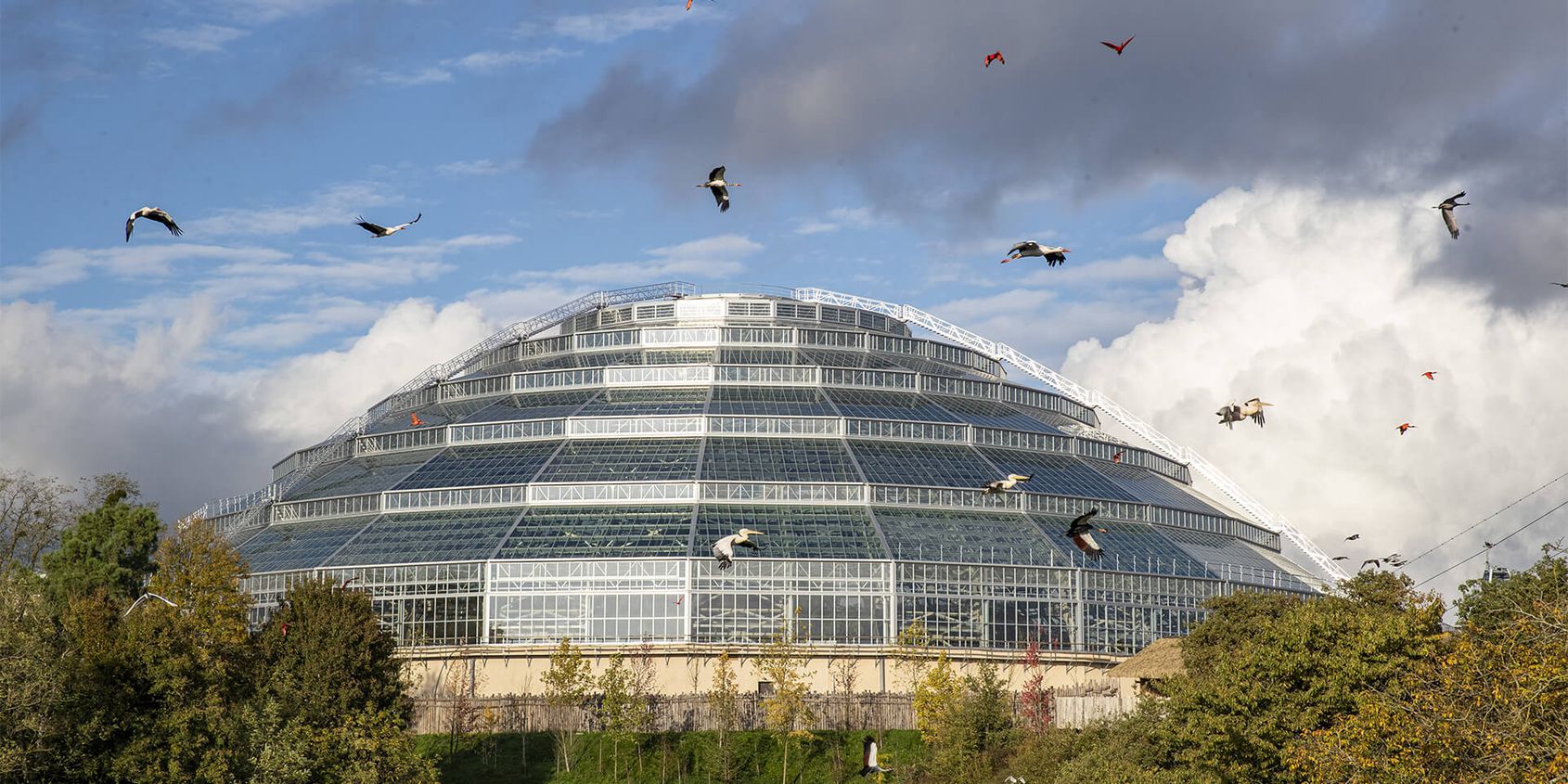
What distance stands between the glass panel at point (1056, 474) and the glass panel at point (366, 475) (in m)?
39.6

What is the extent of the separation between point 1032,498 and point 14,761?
6999cm

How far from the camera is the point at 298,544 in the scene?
117m

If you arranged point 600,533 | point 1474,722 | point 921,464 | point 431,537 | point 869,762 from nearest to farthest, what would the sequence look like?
point 1474,722
point 869,762
point 600,533
point 431,537
point 921,464

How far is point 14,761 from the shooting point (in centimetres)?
6128

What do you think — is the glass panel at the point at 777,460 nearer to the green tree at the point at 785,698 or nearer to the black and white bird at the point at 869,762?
the green tree at the point at 785,698

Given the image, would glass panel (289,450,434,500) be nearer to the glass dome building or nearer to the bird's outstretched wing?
the glass dome building

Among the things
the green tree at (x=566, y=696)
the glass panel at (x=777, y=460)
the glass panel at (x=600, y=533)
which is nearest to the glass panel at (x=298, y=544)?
the glass panel at (x=600, y=533)

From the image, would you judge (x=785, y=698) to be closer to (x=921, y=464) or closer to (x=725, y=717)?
(x=725, y=717)

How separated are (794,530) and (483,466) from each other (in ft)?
76.9

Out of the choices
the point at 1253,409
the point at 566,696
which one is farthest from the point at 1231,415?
the point at 566,696

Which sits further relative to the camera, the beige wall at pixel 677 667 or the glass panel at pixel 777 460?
the glass panel at pixel 777 460

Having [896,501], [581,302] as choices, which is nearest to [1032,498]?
[896,501]

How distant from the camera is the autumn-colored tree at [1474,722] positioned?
152ft

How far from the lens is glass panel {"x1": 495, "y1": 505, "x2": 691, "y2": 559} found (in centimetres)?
10500
